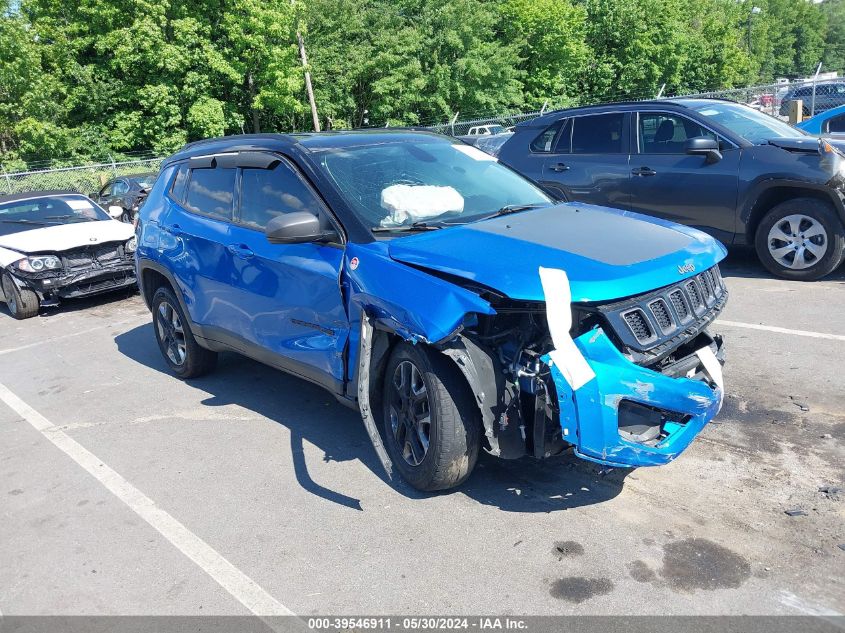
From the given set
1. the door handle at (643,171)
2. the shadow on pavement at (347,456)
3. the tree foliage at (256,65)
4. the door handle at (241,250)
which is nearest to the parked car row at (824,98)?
the door handle at (643,171)

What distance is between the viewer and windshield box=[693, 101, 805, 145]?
25.7 ft

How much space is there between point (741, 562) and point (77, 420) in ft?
15.4

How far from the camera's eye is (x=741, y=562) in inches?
124

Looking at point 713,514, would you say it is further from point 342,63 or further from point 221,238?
point 342,63

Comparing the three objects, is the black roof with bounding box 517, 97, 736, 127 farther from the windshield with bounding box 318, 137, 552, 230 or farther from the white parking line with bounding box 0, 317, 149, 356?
the white parking line with bounding box 0, 317, 149, 356

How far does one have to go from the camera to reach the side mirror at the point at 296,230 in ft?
13.3

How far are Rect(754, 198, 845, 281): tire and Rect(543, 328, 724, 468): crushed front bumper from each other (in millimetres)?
4820

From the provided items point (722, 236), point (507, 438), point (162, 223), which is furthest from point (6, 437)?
point (722, 236)

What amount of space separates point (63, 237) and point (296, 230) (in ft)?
22.5

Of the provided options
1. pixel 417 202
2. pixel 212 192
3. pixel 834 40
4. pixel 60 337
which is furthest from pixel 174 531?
pixel 834 40

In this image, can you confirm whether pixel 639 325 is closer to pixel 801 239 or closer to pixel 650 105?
pixel 801 239

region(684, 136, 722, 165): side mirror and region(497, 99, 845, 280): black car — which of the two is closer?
region(497, 99, 845, 280): black car

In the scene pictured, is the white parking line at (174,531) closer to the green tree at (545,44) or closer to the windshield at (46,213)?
the windshield at (46,213)

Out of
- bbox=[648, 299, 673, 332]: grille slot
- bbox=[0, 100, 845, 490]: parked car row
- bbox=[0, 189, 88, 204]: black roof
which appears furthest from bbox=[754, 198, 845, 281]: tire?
bbox=[0, 189, 88, 204]: black roof
